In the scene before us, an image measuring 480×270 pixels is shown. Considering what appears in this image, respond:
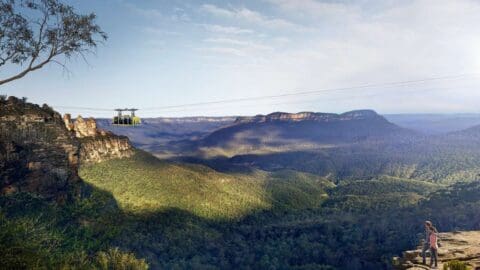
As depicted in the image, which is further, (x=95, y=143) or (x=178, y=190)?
(x=95, y=143)

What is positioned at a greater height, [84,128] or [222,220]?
[84,128]

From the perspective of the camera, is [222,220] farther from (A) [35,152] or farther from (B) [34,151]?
(B) [34,151]

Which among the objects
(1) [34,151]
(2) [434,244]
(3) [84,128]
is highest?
(3) [84,128]

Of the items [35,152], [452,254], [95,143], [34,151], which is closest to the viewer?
[452,254]

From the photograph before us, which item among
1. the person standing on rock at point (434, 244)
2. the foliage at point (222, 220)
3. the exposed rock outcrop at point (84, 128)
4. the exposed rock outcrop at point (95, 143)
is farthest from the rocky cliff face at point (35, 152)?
the person standing on rock at point (434, 244)

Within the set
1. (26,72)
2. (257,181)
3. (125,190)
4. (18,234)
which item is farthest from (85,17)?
(257,181)

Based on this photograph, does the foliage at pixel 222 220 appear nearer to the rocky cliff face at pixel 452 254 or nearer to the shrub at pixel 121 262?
the shrub at pixel 121 262

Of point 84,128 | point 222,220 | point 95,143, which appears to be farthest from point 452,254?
point 84,128
